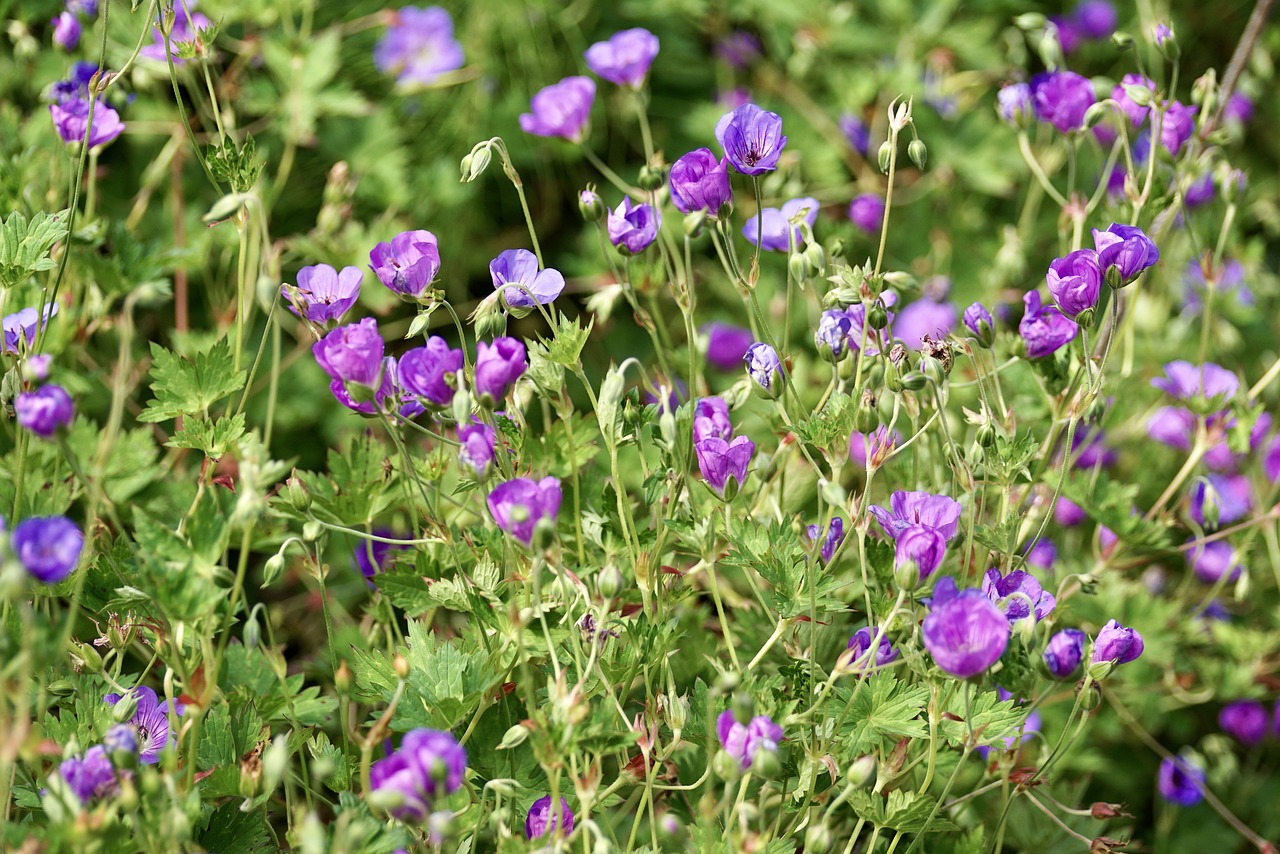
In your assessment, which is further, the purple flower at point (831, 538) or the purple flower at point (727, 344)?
the purple flower at point (727, 344)

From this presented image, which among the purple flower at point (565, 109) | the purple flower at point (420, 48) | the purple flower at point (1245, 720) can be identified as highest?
the purple flower at point (565, 109)

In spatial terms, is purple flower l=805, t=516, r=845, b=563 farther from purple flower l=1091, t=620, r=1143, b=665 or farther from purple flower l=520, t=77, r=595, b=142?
purple flower l=520, t=77, r=595, b=142

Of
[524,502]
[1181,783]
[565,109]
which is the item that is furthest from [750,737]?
[1181,783]

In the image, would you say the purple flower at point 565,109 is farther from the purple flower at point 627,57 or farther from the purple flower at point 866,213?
the purple flower at point 866,213

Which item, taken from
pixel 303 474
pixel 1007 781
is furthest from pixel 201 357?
pixel 1007 781

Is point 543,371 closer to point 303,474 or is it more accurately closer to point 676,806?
point 303,474

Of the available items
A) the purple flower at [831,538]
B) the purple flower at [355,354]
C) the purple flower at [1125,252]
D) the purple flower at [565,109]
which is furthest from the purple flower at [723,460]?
the purple flower at [565,109]

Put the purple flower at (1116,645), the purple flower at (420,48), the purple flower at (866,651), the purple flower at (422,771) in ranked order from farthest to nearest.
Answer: the purple flower at (420,48)
the purple flower at (1116,645)
the purple flower at (866,651)
the purple flower at (422,771)

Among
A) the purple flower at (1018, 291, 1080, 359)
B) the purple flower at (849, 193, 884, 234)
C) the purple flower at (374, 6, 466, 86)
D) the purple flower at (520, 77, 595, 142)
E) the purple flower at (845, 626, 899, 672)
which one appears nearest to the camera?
the purple flower at (845, 626, 899, 672)

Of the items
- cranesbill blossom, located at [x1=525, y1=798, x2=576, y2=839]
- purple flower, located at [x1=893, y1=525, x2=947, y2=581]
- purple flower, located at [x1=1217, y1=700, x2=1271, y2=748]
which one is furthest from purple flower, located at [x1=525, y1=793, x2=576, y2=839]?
purple flower, located at [x1=1217, y1=700, x2=1271, y2=748]
